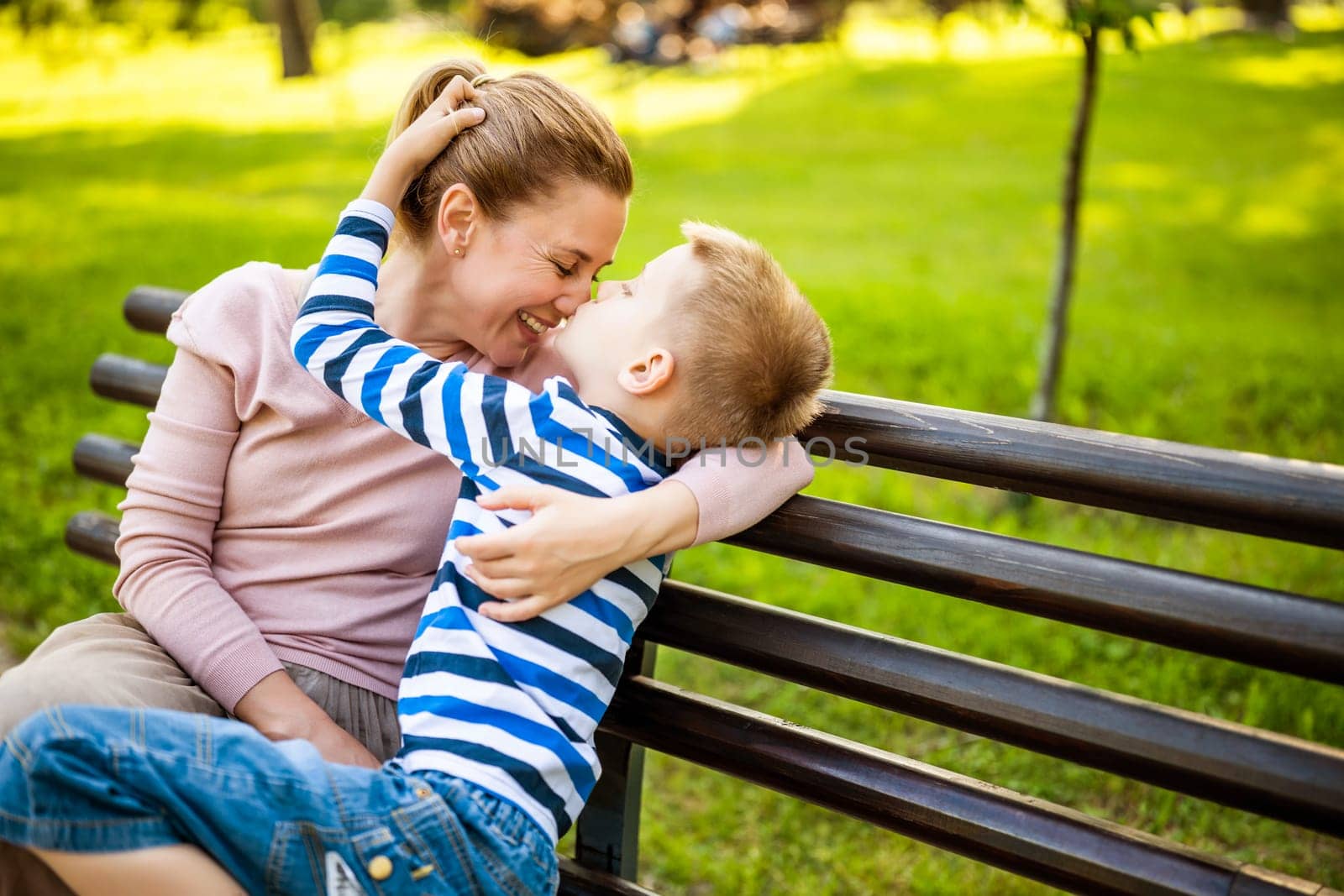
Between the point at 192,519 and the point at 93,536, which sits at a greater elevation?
the point at 192,519

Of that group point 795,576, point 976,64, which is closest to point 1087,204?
point 795,576

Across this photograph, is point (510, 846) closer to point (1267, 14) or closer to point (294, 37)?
point (294, 37)

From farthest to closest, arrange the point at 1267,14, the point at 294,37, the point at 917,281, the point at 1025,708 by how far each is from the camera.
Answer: the point at 1267,14
the point at 294,37
the point at 917,281
the point at 1025,708

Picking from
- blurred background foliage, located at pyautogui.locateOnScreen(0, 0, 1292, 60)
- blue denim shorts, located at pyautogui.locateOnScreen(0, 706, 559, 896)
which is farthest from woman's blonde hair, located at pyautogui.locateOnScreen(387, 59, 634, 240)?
blurred background foliage, located at pyautogui.locateOnScreen(0, 0, 1292, 60)

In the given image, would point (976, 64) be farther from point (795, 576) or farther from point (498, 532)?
point (498, 532)

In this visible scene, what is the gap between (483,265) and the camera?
2.03m

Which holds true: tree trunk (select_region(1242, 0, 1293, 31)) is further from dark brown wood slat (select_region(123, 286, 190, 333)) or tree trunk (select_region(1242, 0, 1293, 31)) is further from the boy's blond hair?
the boy's blond hair

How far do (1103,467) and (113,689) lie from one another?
1.51m

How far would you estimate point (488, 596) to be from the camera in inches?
68.9

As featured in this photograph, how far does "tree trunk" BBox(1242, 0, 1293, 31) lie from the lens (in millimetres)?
20109

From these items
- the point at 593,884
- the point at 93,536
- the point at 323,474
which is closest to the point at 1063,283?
the point at 593,884

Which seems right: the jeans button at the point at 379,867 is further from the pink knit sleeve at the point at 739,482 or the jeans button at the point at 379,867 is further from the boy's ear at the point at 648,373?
the boy's ear at the point at 648,373

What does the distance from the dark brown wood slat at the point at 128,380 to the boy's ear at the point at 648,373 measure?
158 cm

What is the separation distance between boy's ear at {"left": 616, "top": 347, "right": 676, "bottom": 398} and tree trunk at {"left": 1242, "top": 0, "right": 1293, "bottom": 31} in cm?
2187
